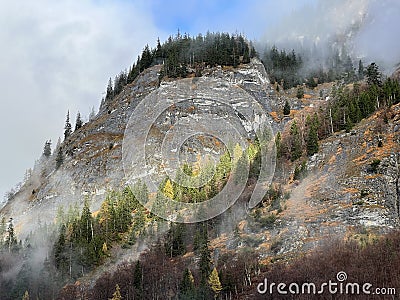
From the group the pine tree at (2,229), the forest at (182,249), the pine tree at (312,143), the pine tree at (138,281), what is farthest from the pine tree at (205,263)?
the pine tree at (2,229)

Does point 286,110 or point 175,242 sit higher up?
point 286,110

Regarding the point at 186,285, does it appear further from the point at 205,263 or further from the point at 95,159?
the point at 95,159

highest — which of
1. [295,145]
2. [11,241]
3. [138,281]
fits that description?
[295,145]

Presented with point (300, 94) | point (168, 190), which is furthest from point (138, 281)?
point (300, 94)

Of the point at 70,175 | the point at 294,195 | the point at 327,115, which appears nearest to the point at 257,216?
the point at 294,195

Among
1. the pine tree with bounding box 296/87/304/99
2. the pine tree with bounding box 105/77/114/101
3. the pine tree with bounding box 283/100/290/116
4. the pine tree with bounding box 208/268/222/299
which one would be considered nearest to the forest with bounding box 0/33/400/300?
the pine tree with bounding box 208/268/222/299
